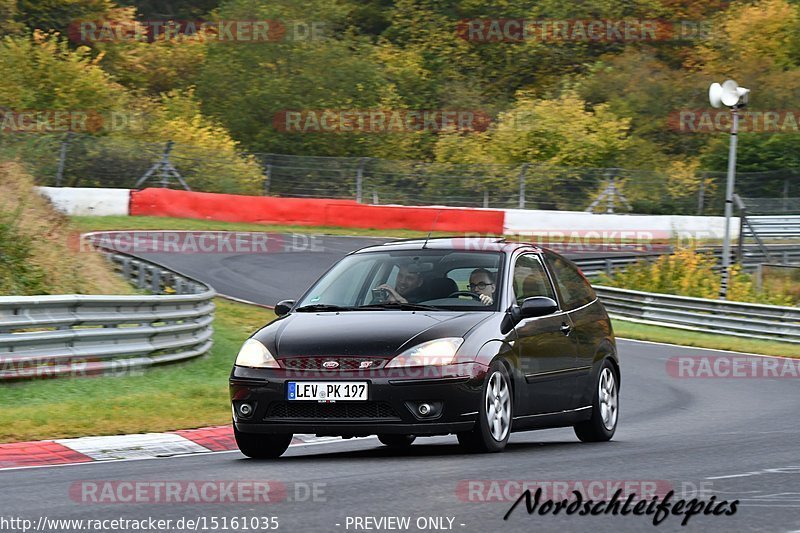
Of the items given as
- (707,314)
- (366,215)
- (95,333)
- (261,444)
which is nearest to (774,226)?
(707,314)

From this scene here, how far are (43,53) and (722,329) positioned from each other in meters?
32.6

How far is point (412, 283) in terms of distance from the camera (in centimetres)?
1023

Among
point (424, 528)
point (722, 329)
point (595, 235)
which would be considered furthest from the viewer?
point (595, 235)

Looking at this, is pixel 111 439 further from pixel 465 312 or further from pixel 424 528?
pixel 424 528

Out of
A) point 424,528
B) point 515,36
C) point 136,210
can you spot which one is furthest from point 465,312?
point 515,36

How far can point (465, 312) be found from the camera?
989 centimetres

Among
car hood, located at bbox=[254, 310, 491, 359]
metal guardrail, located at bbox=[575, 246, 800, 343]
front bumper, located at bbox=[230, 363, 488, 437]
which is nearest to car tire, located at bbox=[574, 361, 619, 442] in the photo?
car hood, located at bbox=[254, 310, 491, 359]

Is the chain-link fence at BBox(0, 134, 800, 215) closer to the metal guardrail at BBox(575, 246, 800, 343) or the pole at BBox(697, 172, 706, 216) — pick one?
the pole at BBox(697, 172, 706, 216)

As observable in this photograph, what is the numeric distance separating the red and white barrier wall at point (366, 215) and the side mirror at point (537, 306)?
3032 centimetres

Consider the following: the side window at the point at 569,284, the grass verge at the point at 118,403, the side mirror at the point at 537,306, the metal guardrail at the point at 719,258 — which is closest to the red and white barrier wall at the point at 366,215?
the metal guardrail at the point at 719,258

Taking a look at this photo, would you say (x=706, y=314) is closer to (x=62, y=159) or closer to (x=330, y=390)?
(x=62, y=159)

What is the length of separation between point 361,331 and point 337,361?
1.11ft

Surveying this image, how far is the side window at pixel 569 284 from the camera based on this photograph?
440 inches

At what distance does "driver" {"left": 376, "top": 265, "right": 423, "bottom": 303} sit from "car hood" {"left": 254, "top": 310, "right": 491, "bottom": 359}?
333 mm
